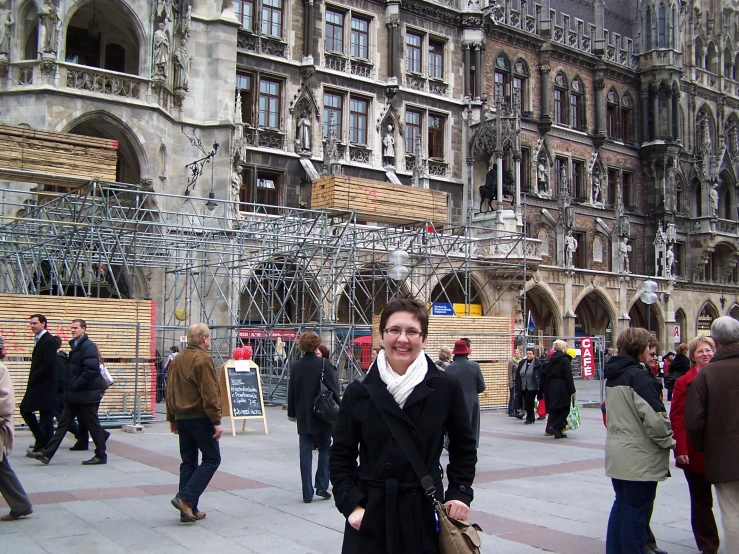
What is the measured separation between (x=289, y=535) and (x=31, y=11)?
66.9 feet

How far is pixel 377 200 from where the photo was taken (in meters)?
20.8

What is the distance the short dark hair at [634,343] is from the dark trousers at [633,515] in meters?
0.93

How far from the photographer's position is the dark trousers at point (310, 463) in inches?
342

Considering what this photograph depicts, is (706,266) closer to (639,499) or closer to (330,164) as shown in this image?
(330,164)

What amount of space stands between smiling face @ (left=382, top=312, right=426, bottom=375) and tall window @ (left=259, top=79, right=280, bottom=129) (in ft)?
85.8

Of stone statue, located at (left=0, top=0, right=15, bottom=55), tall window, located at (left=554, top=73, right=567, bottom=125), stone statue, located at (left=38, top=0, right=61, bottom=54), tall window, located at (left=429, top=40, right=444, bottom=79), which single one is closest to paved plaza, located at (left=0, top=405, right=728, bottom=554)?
stone statue, located at (left=38, top=0, right=61, bottom=54)

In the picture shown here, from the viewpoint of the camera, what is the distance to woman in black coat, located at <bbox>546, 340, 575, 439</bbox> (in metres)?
14.5

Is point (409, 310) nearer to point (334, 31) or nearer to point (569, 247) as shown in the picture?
point (334, 31)

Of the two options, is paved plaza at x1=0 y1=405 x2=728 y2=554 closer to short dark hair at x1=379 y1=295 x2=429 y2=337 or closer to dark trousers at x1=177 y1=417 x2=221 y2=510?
dark trousers at x1=177 y1=417 x2=221 y2=510

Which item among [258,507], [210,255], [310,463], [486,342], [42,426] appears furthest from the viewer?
[210,255]

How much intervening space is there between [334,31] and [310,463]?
25.6 meters

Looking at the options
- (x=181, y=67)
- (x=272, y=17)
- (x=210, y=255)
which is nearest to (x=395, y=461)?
(x=210, y=255)

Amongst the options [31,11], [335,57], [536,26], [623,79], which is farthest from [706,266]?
[31,11]

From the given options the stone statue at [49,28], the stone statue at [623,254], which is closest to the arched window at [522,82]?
the stone statue at [623,254]
